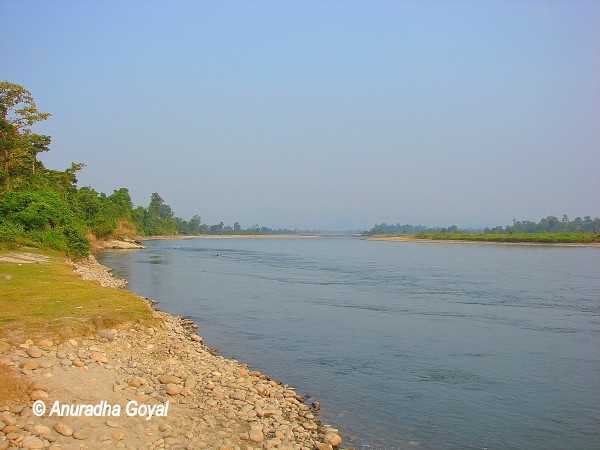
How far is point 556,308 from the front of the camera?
1038 inches

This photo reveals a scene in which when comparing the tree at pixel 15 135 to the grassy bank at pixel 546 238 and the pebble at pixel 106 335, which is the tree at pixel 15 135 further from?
the grassy bank at pixel 546 238

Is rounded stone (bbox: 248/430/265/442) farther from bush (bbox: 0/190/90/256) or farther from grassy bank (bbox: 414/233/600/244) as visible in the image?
grassy bank (bbox: 414/233/600/244)

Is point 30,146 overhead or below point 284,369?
overhead

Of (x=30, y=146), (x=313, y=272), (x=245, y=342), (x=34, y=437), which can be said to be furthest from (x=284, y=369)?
(x=30, y=146)

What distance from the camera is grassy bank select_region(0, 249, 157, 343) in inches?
472

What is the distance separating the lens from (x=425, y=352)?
1709cm

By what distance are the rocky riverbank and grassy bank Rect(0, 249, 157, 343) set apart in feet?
1.94

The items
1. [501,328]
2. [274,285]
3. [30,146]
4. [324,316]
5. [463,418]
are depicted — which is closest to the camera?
[463,418]

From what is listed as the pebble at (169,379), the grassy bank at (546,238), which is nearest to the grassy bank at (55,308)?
the pebble at (169,379)

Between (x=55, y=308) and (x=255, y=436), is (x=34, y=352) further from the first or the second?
(x=255, y=436)

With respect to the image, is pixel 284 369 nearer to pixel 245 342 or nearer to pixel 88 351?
pixel 245 342

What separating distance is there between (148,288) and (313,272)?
19089 millimetres

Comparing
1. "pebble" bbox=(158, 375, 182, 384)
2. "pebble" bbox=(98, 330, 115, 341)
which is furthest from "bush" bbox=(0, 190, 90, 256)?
"pebble" bbox=(158, 375, 182, 384)

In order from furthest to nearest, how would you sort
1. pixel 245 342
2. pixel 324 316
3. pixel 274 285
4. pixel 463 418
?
pixel 274 285 → pixel 324 316 → pixel 245 342 → pixel 463 418
